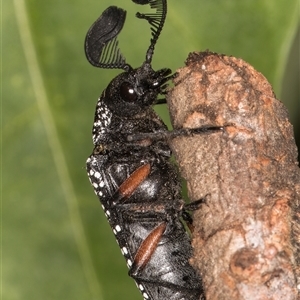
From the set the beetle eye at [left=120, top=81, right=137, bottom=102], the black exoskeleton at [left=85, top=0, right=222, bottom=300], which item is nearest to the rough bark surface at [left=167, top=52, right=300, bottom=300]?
the black exoskeleton at [left=85, top=0, right=222, bottom=300]

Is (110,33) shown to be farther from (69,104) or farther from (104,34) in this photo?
(69,104)

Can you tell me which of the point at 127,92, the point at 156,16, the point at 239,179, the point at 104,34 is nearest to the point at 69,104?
the point at 127,92

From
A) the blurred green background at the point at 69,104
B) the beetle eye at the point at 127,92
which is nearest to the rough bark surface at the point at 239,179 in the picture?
the beetle eye at the point at 127,92

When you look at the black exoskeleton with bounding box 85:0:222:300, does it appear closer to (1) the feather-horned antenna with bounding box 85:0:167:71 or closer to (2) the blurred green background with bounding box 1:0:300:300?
(1) the feather-horned antenna with bounding box 85:0:167:71

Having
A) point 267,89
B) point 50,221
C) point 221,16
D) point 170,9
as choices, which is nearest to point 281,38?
point 221,16

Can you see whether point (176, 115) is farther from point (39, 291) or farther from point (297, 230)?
point (39, 291)
